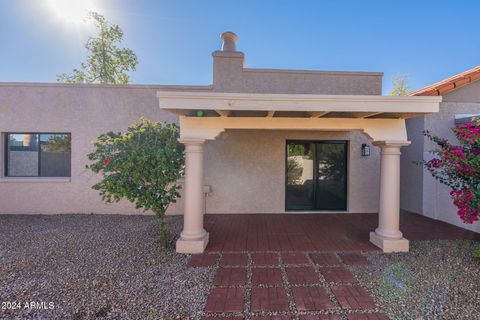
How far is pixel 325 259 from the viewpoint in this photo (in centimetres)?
434

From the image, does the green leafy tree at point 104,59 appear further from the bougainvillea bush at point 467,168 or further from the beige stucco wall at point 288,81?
the bougainvillea bush at point 467,168

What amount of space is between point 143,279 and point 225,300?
1434 mm

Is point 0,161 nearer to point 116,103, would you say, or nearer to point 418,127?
point 116,103

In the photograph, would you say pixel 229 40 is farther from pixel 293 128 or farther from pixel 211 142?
pixel 293 128

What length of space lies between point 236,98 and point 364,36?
460 inches

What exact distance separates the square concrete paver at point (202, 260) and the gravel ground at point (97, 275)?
0.15 meters

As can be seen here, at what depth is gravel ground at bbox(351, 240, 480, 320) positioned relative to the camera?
2.97 m

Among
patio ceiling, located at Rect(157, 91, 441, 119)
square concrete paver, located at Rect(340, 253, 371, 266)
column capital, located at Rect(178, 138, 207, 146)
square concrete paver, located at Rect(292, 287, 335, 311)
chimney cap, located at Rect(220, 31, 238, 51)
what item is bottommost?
square concrete paver, located at Rect(292, 287, 335, 311)

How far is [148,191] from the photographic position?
4.52 m

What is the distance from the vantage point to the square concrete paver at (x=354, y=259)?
13.7 feet

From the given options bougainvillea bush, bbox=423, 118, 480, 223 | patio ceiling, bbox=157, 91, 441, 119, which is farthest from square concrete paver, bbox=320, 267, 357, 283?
patio ceiling, bbox=157, 91, 441, 119

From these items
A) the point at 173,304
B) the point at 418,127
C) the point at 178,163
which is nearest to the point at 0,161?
the point at 178,163

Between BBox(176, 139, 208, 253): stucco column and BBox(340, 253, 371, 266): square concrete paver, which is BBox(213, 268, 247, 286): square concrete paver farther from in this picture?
BBox(340, 253, 371, 266): square concrete paver

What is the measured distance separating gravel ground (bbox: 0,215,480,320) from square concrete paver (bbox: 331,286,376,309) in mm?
149
